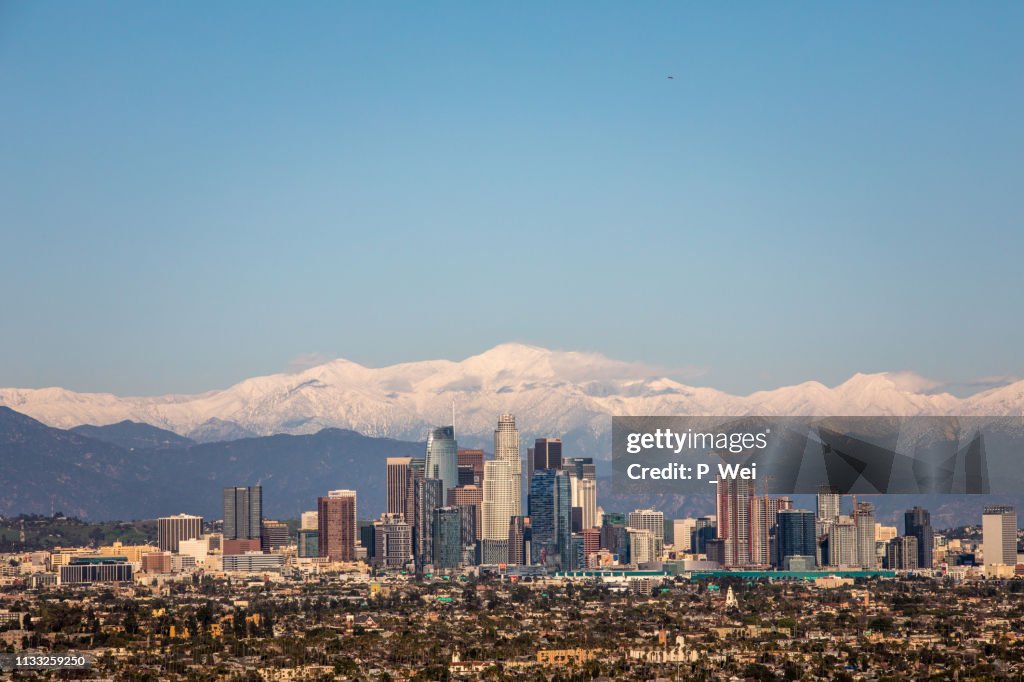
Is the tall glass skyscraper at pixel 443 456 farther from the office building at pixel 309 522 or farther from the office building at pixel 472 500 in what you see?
Result: the office building at pixel 309 522

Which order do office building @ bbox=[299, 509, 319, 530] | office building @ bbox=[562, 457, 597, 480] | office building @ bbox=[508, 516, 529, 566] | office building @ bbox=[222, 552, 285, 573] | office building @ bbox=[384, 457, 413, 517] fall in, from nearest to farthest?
1. office building @ bbox=[222, 552, 285, 573]
2. office building @ bbox=[508, 516, 529, 566]
3. office building @ bbox=[562, 457, 597, 480]
4. office building @ bbox=[299, 509, 319, 530]
5. office building @ bbox=[384, 457, 413, 517]

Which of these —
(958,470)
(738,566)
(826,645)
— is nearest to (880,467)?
(958,470)

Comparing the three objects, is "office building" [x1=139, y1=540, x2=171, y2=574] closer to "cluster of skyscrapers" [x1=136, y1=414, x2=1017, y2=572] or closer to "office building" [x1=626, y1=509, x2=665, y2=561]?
"cluster of skyscrapers" [x1=136, y1=414, x2=1017, y2=572]

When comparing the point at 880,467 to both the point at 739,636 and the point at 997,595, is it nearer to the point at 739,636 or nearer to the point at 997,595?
the point at 739,636

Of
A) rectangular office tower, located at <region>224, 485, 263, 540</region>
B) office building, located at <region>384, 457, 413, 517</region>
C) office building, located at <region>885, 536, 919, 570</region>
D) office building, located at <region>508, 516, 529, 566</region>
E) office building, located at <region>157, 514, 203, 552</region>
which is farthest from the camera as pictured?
office building, located at <region>384, 457, 413, 517</region>

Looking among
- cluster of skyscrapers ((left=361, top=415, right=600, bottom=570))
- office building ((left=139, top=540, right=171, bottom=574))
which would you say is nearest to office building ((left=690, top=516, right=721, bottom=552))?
cluster of skyscrapers ((left=361, top=415, right=600, bottom=570))

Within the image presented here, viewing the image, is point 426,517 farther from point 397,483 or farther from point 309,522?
point 397,483

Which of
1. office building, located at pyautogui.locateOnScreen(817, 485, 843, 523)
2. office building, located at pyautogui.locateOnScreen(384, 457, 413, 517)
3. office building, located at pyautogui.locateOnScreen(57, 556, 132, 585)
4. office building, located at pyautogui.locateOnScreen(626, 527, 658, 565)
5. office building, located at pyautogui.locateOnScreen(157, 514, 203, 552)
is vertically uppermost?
office building, located at pyautogui.locateOnScreen(384, 457, 413, 517)

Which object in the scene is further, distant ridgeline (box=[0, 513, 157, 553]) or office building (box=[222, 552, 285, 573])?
distant ridgeline (box=[0, 513, 157, 553])
